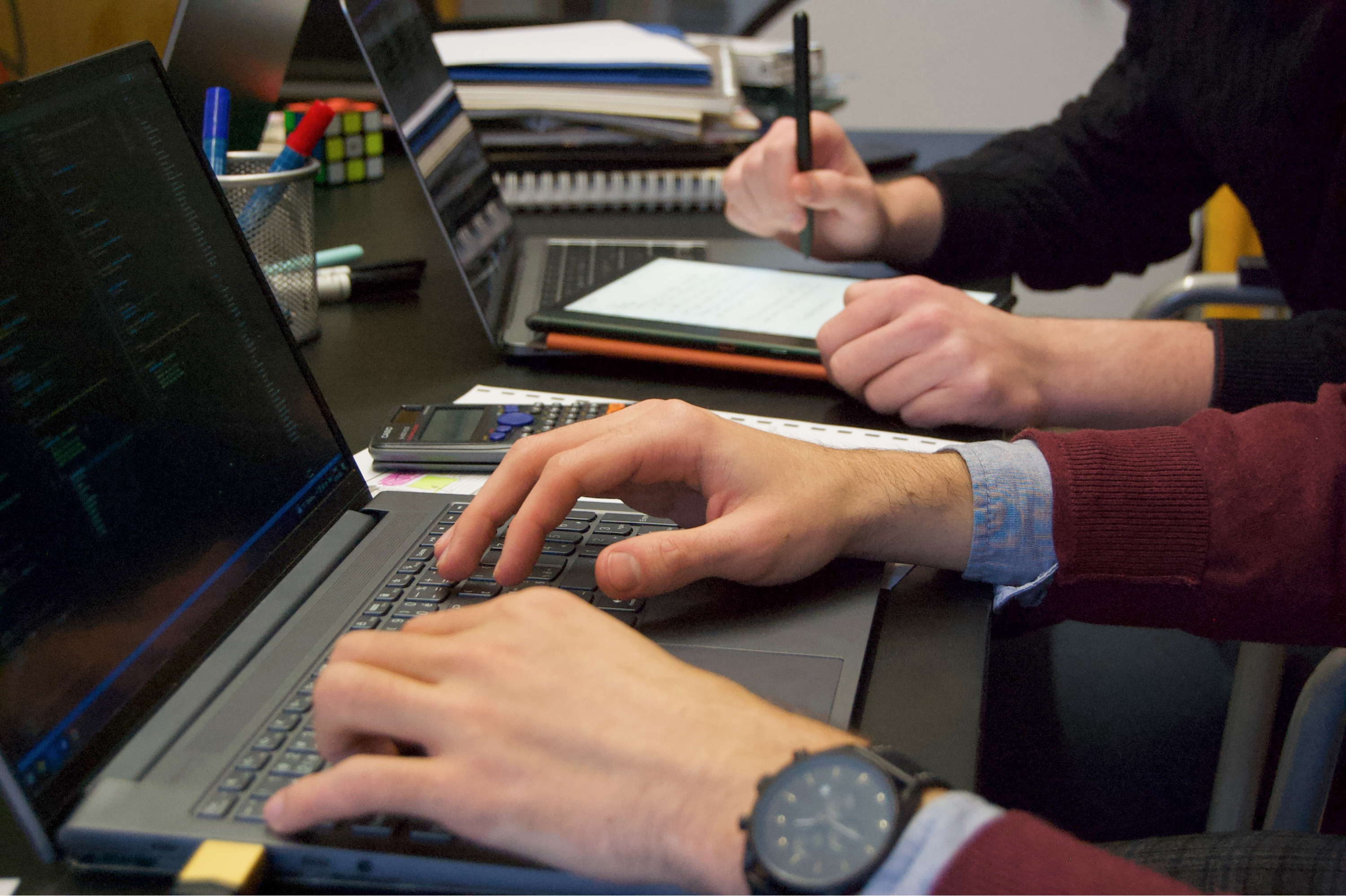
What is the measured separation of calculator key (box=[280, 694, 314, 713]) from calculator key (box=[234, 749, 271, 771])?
0.08ft

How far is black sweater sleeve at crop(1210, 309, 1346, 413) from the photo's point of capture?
80cm

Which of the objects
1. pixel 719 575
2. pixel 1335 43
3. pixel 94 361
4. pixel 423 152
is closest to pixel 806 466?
pixel 719 575

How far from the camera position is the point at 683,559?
1.55 ft

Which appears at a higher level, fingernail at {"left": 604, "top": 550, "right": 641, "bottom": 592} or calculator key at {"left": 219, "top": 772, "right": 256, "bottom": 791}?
fingernail at {"left": 604, "top": 550, "right": 641, "bottom": 592}

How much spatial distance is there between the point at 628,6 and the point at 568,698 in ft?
6.84

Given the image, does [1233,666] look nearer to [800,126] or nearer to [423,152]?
[800,126]

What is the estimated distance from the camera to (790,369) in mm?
778

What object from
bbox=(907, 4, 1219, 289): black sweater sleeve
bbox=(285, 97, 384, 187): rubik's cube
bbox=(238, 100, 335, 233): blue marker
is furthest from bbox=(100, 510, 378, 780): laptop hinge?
bbox=(285, 97, 384, 187): rubik's cube

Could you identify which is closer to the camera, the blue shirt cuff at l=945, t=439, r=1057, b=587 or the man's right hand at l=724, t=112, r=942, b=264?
the blue shirt cuff at l=945, t=439, r=1057, b=587

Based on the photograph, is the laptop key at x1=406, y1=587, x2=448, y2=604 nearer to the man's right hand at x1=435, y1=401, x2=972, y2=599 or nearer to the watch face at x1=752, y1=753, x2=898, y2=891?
the man's right hand at x1=435, y1=401, x2=972, y2=599

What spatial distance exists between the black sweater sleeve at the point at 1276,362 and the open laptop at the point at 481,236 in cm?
32

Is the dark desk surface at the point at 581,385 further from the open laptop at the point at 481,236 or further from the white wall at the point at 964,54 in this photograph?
the white wall at the point at 964,54

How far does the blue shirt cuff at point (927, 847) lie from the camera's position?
349 mm

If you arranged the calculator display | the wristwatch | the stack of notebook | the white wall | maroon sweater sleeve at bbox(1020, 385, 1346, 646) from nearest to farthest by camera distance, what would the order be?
the wristwatch → maroon sweater sleeve at bbox(1020, 385, 1346, 646) → the calculator display → the stack of notebook → the white wall
